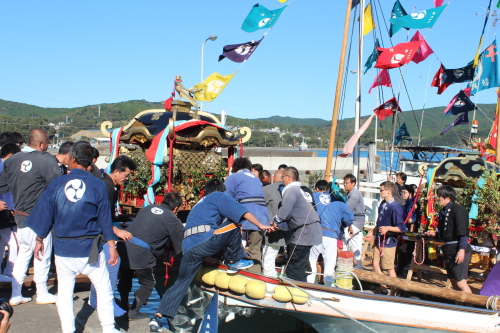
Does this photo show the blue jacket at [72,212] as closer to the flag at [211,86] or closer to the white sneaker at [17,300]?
the white sneaker at [17,300]

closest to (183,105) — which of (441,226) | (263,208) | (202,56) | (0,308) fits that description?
(263,208)

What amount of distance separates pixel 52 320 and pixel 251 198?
9.86 ft

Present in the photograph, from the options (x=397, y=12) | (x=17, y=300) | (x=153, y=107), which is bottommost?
(x=17, y=300)

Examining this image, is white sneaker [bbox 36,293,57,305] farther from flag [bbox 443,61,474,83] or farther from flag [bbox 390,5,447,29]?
flag [bbox 443,61,474,83]

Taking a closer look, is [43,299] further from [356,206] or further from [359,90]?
[359,90]

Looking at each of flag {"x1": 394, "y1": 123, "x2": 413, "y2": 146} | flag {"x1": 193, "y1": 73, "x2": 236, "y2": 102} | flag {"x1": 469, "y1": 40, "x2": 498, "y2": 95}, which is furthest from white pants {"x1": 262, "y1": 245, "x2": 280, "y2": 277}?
flag {"x1": 394, "y1": 123, "x2": 413, "y2": 146}

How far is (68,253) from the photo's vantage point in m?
4.25

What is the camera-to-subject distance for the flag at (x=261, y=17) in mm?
11545

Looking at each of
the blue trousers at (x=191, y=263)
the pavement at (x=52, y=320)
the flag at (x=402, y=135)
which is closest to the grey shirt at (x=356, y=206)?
the blue trousers at (x=191, y=263)

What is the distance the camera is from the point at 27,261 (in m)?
5.43

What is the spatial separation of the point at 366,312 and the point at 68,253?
325 cm

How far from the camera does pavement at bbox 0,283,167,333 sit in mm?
4898

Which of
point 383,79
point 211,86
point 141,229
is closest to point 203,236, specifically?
point 141,229

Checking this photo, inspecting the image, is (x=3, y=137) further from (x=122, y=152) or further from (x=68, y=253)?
(x=122, y=152)
